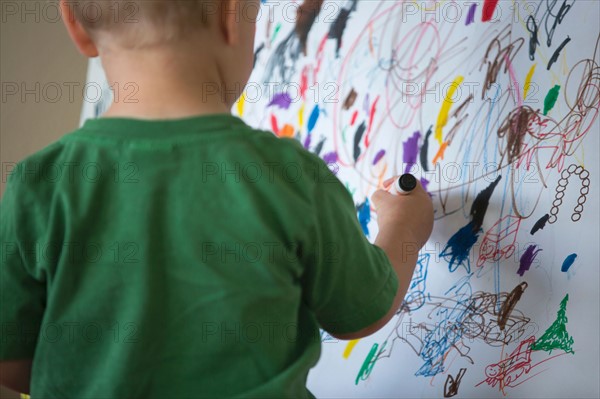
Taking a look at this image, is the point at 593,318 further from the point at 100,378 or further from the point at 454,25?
the point at 100,378

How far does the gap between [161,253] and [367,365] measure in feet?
1.34

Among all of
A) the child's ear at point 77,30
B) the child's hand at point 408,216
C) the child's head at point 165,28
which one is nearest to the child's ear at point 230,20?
the child's head at point 165,28

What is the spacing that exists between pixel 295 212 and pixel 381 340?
1.14 ft

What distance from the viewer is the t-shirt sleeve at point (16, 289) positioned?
50 cm

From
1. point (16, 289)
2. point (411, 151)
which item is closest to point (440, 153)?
point (411, 151)

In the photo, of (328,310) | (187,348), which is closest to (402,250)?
(328,310)

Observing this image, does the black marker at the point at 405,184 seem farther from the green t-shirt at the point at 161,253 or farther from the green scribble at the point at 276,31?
the green scribble at the point at 276,31

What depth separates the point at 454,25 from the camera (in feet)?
2.46

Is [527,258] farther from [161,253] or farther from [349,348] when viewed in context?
[161,253]

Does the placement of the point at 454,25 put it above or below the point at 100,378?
above

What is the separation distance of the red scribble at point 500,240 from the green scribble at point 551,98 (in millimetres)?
125

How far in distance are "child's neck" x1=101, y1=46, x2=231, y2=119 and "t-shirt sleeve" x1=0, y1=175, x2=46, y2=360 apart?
0.11 meters

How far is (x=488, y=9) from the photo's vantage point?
72 centimetres

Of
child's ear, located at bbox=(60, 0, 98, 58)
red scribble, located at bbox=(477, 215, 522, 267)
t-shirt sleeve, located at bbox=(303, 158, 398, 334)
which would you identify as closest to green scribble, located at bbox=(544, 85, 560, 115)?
red scribble, located at bbox=(477, 215, 522, 267)
